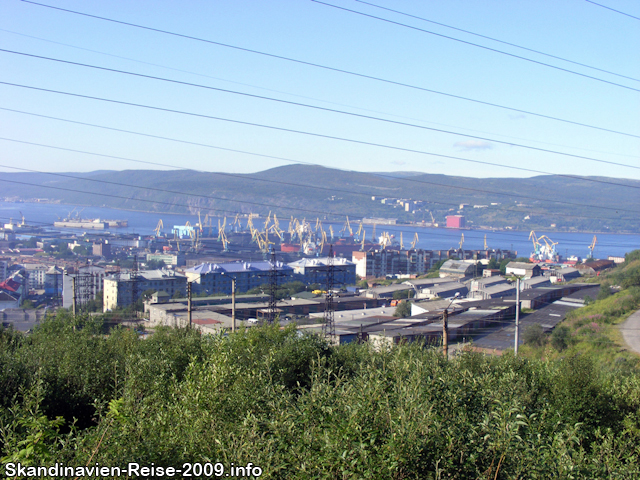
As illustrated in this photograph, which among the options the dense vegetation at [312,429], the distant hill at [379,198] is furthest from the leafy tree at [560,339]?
the distant hill at [379,198]

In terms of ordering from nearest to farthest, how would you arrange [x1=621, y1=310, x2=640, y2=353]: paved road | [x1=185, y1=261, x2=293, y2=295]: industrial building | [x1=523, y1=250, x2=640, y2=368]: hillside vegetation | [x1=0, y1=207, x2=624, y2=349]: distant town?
1. [x1=523, y1=250, x2=640, y2=368]: hillside vegetation
2. [x1=621, y1=310, x2=640, y2=353]: paved road
3. [x1=0, y1=207, x2=624, y2=349]: distant town
4. [x1=185, y1=261, x2=293, y2=295]: industrial building

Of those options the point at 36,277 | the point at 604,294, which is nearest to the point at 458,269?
the point at 604,294

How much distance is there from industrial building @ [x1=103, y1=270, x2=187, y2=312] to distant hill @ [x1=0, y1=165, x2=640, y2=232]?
27632 mm

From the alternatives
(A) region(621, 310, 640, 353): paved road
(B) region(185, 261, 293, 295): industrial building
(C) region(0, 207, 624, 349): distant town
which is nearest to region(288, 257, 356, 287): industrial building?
(C) region(0, 207, 624, 349): distant town

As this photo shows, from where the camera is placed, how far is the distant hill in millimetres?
53969

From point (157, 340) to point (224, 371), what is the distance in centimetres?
202

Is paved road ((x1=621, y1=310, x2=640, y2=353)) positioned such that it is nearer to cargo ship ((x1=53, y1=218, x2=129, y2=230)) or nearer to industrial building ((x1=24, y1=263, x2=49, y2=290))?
industrial building ((x1=24, y1=263, x2=49, y2=290))

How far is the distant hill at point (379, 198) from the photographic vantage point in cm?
5397

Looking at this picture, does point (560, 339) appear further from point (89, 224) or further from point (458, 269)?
point (89, 224)

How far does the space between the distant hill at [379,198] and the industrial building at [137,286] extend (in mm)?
27632

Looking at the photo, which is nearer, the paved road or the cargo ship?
the paved road

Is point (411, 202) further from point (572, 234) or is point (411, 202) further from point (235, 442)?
point (235, 442)

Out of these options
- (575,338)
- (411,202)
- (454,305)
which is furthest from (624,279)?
(411,202)

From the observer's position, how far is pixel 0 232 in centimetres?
3572
